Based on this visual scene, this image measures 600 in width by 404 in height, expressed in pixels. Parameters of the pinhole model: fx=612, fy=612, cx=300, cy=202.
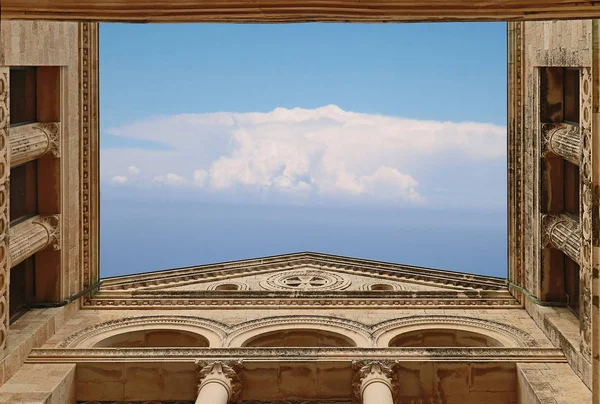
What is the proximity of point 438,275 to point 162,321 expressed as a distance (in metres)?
11.2

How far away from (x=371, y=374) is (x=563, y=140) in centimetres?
866

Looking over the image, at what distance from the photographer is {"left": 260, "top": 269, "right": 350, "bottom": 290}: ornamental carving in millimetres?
24234

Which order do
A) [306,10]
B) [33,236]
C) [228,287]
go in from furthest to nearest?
[228,287]
[33,236]
[306,10]

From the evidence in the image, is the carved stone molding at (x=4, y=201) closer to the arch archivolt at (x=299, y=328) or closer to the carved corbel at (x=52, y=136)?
the arch archivolt at (x=299, y=328)

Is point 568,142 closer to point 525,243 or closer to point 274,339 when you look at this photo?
point 525,243

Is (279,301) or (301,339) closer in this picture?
(301,339)

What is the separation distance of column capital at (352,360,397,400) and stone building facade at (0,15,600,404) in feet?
0.13

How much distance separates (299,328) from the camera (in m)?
19.6

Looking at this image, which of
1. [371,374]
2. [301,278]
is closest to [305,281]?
[301,278]

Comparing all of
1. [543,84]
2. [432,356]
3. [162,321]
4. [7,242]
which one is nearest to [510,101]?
[543,84]

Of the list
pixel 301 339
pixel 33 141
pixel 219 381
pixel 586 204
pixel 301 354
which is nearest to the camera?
pixel 586 204

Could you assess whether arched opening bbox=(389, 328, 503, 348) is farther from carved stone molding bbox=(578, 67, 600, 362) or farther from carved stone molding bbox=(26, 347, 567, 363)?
carved stone molding bbox=(578, 67, 600, 362)

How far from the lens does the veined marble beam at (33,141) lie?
16.9m

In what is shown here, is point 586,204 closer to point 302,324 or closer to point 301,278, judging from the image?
point 302,324
